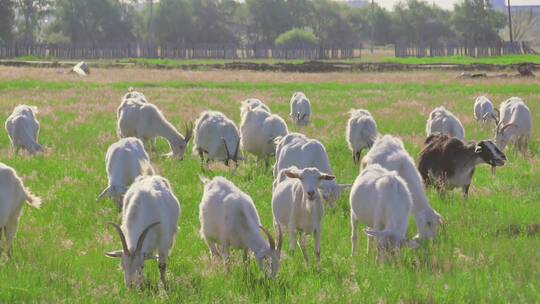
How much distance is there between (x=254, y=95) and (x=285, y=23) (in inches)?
4280

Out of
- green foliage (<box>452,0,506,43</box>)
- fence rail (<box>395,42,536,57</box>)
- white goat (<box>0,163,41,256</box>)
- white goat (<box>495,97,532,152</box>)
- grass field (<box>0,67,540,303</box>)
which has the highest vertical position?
green foliage (<box>452,0,506,43</box>)

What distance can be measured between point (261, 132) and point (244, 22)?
133 metres

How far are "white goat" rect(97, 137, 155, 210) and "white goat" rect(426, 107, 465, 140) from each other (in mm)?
8592

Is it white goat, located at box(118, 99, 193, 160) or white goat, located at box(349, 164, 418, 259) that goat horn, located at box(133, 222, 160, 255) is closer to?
white goat, located at box(349, 164, 418, 259)

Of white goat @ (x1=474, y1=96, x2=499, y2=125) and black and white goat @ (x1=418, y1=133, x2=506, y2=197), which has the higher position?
white goat @ (x1=474, y1=96, x2=499, y2=125)

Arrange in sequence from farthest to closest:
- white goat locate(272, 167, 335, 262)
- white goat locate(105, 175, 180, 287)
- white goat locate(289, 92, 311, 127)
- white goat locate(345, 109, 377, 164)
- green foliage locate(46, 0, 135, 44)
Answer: green foliage locate(46, 0, 135, 44), white goat locate(289, 92, 311, 127), white goat locate(345, 109, 377, 164), white goat locate(272, 167, 335, 262), white goat locate(105, 175, 180, 287)

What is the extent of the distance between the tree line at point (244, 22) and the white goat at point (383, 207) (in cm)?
10339

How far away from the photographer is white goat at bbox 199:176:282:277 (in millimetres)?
9344

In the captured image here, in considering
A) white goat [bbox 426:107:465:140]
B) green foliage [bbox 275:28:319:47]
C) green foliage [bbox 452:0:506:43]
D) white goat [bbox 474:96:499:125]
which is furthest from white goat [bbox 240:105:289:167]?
green foliage [bbox 452:0:506:43]

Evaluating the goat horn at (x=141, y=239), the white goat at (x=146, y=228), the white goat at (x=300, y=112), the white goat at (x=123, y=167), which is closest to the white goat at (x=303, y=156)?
the white goat at (x=123, y=167)

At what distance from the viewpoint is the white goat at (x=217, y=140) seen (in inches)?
698

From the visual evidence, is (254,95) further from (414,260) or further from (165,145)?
(414,260)

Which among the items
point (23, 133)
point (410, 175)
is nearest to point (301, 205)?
point (410, 175)

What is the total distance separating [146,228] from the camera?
8.45 m
